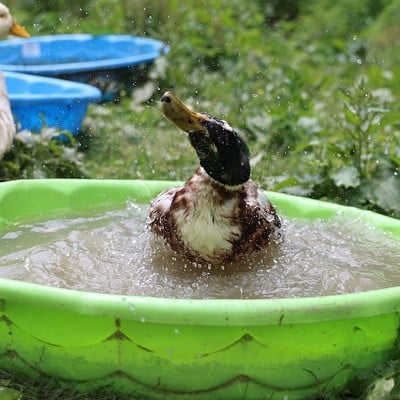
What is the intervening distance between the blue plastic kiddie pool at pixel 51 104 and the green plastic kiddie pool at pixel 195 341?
95.9 inches

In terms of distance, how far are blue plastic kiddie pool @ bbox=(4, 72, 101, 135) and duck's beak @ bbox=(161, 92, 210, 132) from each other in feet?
7.41

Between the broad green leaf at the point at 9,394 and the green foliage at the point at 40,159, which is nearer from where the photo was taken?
the broad green leaf at the point at 9,394

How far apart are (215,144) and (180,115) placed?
15cm

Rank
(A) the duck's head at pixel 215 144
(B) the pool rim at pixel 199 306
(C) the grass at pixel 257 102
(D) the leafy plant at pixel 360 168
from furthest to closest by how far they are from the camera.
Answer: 1. (C) the grass at pixel 257 102
2. (D) the leafy plant at pixel 360 168
3. (A) the duck's head at pixel 215 144
4. (B) the pool rim at pixel 199 306

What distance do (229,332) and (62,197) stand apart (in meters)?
1.41

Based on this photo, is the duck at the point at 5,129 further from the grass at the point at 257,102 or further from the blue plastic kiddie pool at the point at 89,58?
the blue plastic kiddie pool at the point at 89,58

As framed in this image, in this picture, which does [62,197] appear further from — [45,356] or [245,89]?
[245,89]

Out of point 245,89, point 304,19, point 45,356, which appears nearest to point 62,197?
point 45,356

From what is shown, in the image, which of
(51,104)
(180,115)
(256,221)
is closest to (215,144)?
(180,115)

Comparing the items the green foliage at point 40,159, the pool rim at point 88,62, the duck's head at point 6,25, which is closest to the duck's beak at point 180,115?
the green foliage at point 40,159

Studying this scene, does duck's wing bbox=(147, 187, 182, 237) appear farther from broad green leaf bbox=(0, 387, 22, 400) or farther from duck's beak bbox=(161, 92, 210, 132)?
broad green leaf bbox=(0, 387, 22, 400)

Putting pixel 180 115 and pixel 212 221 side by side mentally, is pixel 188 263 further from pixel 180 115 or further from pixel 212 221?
pixel 180 115

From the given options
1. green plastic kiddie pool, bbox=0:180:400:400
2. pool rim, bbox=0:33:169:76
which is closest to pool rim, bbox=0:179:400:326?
green plastic kiddie pool, bbox=0:180:400:400

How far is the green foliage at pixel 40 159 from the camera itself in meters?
3.94
